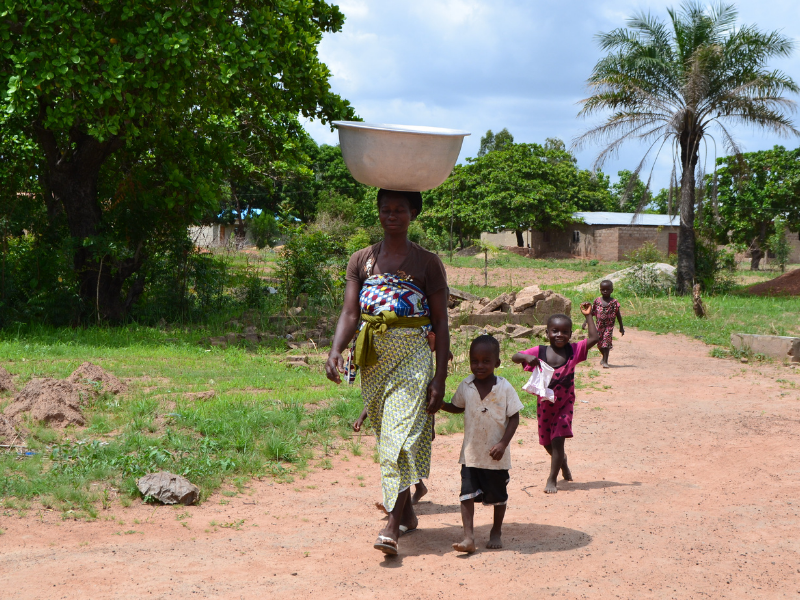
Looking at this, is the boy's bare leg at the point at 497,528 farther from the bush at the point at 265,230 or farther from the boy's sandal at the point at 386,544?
the bush at the point at 265,230

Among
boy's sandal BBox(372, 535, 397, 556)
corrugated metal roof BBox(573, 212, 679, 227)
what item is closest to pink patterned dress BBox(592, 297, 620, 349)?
boy's sandal BBox(372, 535, 397, 556)

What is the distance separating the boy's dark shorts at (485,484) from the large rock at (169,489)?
1.82m

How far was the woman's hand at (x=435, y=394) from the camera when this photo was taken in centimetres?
359

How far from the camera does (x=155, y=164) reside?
1259cm

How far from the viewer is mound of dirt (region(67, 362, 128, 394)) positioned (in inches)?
268

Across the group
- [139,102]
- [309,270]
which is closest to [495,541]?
[139,102]

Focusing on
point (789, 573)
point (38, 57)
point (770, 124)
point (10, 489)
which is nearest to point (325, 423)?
point (10, 489)

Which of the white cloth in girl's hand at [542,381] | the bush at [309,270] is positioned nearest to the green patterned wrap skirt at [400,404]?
the white cloth in girl's hand at [542,381]

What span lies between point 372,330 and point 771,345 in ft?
29.6

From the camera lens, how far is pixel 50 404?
19.2 ft

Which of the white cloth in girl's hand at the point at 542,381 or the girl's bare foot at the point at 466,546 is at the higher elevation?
the white cloth in girl's hand at the point at 542,381

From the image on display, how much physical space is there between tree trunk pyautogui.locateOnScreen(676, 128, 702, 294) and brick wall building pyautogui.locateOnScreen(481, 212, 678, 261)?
16723 mm

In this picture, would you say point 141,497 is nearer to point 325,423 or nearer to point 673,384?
point 325,423

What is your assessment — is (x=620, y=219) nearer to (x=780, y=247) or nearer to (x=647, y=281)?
(x=780, y=247)
